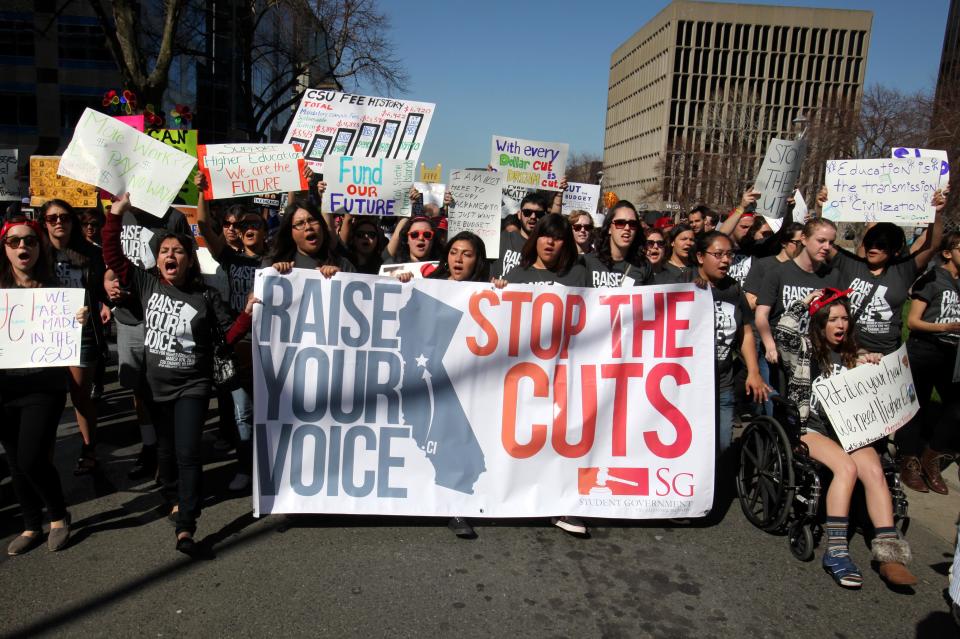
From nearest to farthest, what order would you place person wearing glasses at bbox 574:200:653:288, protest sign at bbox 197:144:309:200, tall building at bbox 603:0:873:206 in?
person wearing glasses at bbox 574:200:653:288 < protest sign at bbox 197:144:309:200 < tall building at bbox 603:0:873:206

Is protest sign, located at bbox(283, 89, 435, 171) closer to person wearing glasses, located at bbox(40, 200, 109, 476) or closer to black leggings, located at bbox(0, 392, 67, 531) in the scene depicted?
person wearing glasses, located at bbox(40, 200, 109, 476)

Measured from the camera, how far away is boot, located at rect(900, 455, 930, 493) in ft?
16.5

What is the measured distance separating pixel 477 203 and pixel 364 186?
1.20 m

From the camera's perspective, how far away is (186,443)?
11.9ft

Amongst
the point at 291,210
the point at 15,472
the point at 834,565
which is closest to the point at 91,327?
the point at 15,472

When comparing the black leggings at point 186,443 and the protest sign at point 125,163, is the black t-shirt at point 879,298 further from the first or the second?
the protest sign at point 125,163

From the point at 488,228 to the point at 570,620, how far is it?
12.9 feet

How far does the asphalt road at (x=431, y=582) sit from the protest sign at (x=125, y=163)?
201 centimetres

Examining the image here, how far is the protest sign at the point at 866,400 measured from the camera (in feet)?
12.8

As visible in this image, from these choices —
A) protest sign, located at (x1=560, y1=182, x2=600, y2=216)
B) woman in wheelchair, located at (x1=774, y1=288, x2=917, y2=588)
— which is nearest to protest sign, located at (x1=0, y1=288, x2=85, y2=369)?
woman in wheelchair, located at (x1=774, y1=288, x2=917, y2=588)

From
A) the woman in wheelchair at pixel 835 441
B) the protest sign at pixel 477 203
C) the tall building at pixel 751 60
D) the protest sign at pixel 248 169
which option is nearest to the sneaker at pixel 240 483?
the protest sign at pixel 248 169

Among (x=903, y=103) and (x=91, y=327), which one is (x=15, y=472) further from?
(x=903, y=103)

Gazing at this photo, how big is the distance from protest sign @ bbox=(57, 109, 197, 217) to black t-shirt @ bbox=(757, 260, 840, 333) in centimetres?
416

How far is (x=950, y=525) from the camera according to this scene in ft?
14.5
